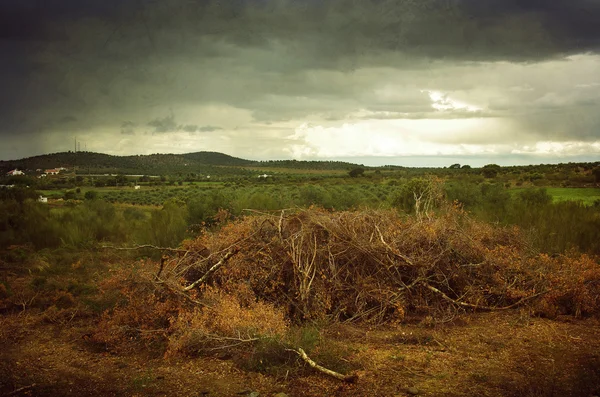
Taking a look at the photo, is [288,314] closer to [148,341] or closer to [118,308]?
[148,341]

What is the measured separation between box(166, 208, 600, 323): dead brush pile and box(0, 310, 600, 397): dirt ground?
19.2 inches

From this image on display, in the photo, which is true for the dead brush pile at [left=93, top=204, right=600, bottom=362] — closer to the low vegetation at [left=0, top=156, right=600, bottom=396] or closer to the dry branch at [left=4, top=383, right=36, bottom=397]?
the low vegetation at [left=0, top=156, right=600, bottom=396]

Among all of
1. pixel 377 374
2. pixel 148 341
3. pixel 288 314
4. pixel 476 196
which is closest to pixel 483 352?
pixel 377 374

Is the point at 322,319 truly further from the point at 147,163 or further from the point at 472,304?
the point at 147,163

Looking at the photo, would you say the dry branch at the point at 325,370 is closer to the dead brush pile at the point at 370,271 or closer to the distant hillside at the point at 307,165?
the dead brush pile at the point at 370,271

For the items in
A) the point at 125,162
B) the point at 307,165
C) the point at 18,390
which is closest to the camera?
the point at 18,390

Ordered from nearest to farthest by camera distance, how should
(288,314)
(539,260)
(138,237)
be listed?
(288,314), (539,260), (138,237)

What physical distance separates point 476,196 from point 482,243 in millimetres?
10447

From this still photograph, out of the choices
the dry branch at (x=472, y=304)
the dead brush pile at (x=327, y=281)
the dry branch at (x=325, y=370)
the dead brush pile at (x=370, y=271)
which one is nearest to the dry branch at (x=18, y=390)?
the dead brush pile at (x=327, y=281)

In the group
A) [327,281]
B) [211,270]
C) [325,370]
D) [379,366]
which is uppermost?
[211,270]

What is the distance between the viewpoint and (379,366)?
556 centimetres

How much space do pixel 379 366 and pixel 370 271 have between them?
97.9 inches

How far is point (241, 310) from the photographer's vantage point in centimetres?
652

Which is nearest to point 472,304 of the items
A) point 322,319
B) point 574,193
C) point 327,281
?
point 327,281
